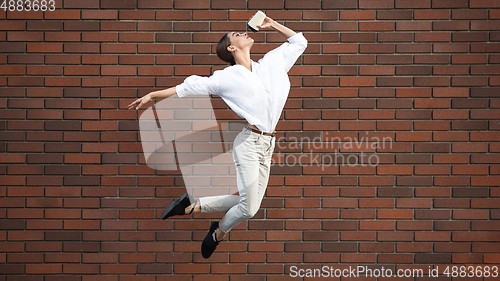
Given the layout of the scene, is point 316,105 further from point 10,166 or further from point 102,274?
point 10,166

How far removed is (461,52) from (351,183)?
4.38 feet

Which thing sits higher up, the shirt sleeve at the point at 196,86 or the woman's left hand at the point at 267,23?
the woman's left hand at the point at 267,23

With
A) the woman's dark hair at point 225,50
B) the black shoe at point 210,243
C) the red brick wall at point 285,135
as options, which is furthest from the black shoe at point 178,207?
the woman's dark hair at point 225,50

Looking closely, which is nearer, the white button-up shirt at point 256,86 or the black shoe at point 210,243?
the white button-up shirt at point 256,86

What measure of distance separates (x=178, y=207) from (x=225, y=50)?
4.03 ft

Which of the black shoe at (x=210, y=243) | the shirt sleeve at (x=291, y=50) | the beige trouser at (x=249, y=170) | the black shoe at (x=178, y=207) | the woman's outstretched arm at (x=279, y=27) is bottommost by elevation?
the black shoe at (x=210, y=243)

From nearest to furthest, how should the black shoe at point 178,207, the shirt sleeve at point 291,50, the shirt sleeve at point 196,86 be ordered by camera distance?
the shirt sleeve at point 196,86 → the shirt sleeve at point 291,50 → the black shoe at point 178,207

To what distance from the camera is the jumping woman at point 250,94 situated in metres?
2.60

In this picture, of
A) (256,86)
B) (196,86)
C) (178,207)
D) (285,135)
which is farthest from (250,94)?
(178,207)

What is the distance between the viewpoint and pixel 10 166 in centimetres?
297

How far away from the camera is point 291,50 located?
2682 millimetres

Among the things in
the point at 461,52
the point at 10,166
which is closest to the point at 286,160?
the point at 461,52

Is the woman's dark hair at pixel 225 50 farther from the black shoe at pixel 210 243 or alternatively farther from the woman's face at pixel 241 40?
the black shoe at pixel 210 243

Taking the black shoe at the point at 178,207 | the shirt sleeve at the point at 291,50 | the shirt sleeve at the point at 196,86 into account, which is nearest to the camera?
the shirt sleeve at the point at 196,86
